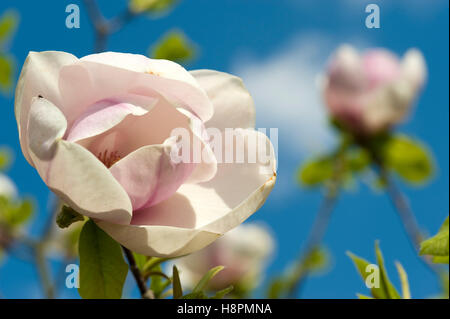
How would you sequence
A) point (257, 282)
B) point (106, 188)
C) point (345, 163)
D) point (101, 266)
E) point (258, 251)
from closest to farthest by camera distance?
1. point (106, 188)
2. point (101, 266)
3. point (345, 163)
4. point (257, 282)
5. point (258, 251)

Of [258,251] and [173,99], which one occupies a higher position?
[258,251]

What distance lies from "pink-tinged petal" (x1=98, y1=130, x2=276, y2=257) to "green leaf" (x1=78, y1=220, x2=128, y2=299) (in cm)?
5

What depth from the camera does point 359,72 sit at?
1.94 m

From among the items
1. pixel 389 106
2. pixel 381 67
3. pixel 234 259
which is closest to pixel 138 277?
pixel 389 106

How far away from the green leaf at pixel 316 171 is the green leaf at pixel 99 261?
119cm

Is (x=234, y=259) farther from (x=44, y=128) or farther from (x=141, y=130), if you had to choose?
(x=44, y=128)

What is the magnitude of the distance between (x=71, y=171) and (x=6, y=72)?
1.44m

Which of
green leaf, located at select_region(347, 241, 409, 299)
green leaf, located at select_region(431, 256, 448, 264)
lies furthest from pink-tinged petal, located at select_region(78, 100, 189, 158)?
green leaf, located at select_region(431, 256, 448, 264)

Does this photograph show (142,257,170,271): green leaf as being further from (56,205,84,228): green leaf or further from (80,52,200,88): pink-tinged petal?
(80,52,200,88): pink-tinged petal

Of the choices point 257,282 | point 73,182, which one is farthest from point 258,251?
point 73,182

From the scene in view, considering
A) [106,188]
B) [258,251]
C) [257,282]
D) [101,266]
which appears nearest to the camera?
[106,188]

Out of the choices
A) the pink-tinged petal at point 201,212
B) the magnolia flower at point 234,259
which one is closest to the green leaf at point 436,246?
the pink-tinged petal at point 201,212
